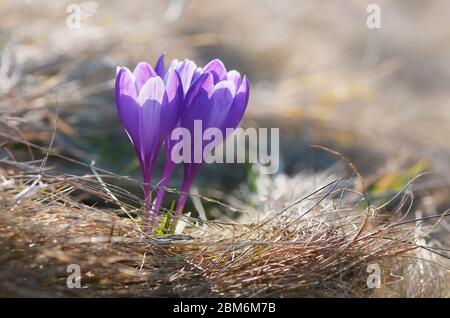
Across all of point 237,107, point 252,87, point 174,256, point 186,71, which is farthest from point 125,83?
point 252,87

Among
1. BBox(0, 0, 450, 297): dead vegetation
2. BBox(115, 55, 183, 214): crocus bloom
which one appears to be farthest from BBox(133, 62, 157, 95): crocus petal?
BBox(0, 0, 450, 297): dead vegetation

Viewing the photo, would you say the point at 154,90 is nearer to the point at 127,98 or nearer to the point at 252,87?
the point at 127,98

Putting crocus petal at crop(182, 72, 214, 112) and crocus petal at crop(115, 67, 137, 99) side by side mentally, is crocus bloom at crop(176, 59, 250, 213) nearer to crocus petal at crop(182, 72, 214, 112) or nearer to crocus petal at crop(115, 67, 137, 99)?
crocus petal at crop(182, 72, 214, 112)

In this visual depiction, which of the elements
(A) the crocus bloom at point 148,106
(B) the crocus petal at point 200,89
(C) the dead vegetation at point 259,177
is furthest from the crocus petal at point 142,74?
(C) the dead vegetation at point 259,177

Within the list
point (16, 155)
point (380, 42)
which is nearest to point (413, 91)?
point (380, 42)

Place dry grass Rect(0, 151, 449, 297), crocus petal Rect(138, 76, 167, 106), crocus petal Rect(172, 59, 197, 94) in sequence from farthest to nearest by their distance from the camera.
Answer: crocus petal Rect(172, 59, 197, 94) → crocus petal Rect(138, 76, 167, 106) → dry grass Rect(0, 151, 449, 297)
